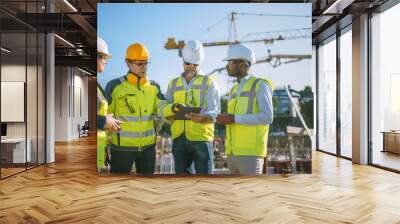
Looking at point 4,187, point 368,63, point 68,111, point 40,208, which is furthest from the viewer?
point 68,111

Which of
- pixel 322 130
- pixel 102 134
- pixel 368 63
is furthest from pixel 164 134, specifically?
pixel 322 130

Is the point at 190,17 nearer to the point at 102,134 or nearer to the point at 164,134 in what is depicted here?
the point at 164,134

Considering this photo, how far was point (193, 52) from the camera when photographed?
6738 millimetres

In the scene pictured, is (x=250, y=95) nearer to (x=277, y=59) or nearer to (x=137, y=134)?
(x=277, y=59)

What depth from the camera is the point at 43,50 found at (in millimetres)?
8305

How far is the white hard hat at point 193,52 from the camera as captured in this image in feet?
22.0

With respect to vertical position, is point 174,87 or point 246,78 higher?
point 246,78

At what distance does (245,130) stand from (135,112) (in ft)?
6.00

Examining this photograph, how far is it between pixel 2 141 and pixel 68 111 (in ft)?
30.2

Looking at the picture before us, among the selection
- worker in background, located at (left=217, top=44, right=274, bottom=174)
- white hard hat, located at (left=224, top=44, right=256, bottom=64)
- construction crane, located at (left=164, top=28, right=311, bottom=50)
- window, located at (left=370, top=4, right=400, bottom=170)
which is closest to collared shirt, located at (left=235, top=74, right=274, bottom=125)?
worker in background, located at (left=217, top=44, right=274, bottom=174)

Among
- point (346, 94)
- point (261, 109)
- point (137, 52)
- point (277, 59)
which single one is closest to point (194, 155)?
point (261, 109)

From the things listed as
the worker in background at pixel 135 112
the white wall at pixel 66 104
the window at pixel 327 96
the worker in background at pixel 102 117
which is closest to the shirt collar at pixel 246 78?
the worker in background at pixel 135 112

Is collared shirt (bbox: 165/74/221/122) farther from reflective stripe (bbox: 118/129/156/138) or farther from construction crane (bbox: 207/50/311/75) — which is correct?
reflective stripe (bbox: 118/129/156/138)

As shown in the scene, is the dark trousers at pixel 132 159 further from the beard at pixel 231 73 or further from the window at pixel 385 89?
the window at pixel 385 89
